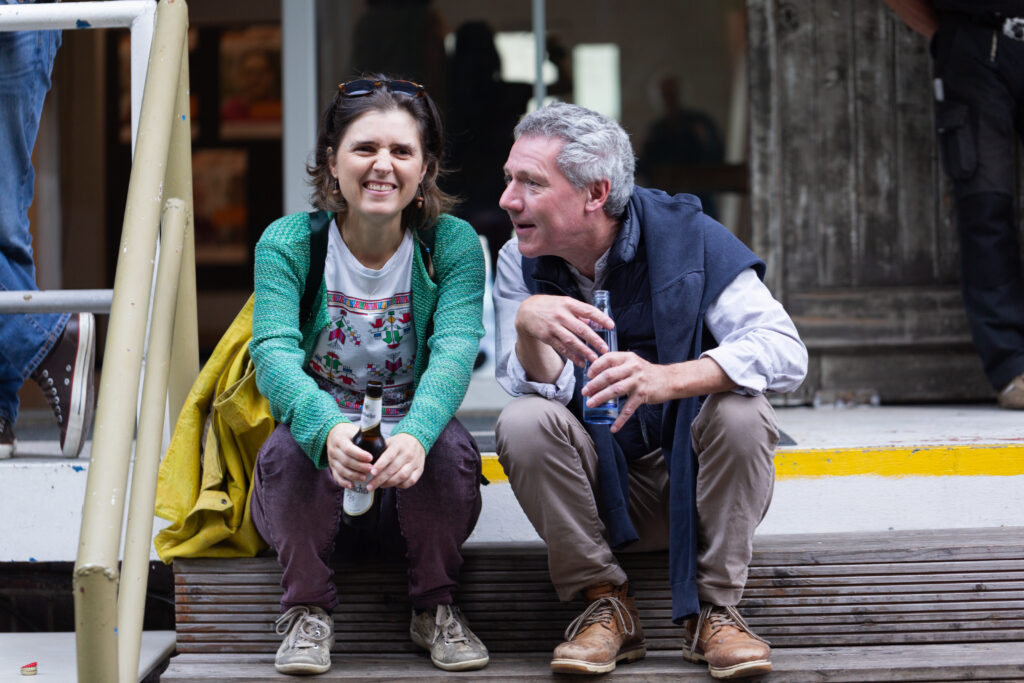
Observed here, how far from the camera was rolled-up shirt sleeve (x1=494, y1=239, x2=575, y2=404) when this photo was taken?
2.17 meters

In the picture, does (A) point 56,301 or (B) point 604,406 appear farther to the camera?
(A) point 56,301

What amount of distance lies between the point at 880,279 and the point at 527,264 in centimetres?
192

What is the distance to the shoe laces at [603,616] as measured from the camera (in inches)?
81.0

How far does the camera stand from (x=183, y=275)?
235 cm

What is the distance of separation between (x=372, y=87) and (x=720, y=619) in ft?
4.20

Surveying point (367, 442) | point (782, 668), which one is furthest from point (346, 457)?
point (782, 668)

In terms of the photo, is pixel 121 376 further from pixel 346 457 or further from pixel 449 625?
pixel 449 625

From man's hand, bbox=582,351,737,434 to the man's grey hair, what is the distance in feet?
1.30

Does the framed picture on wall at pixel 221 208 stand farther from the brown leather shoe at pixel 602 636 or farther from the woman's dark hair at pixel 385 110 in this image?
the brown leather shoe at pixel 602 636

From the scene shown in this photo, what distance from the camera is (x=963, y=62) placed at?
10.8ft

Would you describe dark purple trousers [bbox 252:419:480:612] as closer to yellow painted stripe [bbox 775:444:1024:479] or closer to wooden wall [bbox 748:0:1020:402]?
yellow painted stripe [bbox 775:444:1024:479]

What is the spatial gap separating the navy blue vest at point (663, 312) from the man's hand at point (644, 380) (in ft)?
0.30

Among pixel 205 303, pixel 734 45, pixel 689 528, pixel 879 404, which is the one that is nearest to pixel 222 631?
pixel 689 528

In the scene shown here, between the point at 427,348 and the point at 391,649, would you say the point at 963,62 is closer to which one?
the point at 427,348
